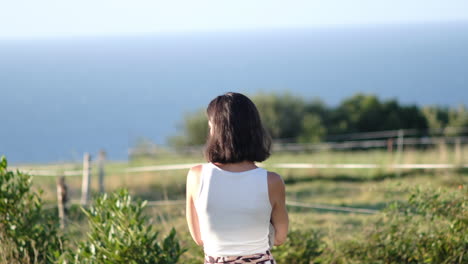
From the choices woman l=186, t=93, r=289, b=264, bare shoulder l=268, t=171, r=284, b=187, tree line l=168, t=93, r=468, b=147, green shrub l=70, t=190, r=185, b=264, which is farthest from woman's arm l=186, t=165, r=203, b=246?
tree line l=168, t=93, r=468, b=147

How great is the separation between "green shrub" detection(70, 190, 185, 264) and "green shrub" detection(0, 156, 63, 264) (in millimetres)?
533

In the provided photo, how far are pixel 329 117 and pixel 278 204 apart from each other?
3855cm

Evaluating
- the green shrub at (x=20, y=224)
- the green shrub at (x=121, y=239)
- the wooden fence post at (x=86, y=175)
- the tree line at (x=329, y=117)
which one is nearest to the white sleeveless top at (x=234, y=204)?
the green shrub at (x=121, y=239)

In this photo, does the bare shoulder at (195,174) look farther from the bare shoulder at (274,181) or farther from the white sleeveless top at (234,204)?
the bare shoulder at (274,181)

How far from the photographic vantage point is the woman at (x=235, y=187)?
2377 mm

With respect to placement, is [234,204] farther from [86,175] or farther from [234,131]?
[86,175]

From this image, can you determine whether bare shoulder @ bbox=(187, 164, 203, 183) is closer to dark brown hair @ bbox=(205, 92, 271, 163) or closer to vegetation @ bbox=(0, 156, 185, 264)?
dark brown hair @ bbox=(205, 92, 271, 163)

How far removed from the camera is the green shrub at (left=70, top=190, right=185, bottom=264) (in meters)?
3.79

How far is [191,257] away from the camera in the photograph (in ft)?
16.9

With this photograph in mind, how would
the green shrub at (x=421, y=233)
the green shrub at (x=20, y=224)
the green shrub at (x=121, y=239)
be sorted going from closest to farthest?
the green shrub at (x=121, y=239), the green shrub at (x=20, y=224), the green shrub at (x=421, y=233)

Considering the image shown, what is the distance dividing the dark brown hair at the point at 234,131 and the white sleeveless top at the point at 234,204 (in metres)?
0.06

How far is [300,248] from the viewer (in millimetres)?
5102

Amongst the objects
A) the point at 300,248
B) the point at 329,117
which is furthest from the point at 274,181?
the point at 329,117

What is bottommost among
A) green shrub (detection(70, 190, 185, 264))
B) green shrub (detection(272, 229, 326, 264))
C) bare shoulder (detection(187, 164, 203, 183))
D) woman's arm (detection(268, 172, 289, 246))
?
green shrub (detection(272, 229, 326, 264))
